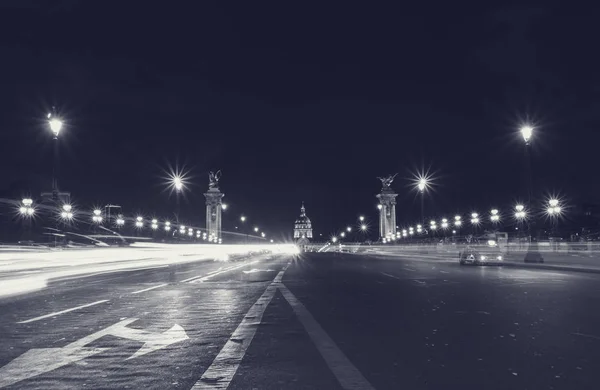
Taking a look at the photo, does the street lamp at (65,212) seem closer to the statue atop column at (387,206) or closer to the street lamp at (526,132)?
the street lamp at (526,132)

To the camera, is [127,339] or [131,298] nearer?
[127,339]

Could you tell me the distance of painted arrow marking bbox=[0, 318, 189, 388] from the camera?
21.9 feet

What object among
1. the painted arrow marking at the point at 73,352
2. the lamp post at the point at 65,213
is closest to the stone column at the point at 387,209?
the lamp post at the point at 65,213

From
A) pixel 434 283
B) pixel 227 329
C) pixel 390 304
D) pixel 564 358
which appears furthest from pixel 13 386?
pixel 434 283

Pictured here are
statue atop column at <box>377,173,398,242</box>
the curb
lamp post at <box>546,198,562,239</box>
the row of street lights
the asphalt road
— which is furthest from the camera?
statue atop column at <box>377,173,398,242</box>

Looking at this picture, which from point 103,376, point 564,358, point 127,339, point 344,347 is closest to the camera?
point 103,376

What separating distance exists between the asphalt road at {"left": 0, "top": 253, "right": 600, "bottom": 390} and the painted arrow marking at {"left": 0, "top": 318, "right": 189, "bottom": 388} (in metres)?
0.02

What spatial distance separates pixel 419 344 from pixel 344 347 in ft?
3.97

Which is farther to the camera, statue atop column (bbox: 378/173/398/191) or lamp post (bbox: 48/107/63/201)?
statue atop column (bbox: 378/173/398/191)

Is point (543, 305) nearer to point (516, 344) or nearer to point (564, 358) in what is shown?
point (516, 344)

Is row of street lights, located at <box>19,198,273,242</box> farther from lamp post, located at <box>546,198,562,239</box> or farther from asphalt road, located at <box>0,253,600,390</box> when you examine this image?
lamp post, located at <box>546,198,562,239</box>

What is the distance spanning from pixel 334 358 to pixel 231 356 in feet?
4.71

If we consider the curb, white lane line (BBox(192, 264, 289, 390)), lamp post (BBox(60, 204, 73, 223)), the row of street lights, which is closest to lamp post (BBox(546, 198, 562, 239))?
the curb

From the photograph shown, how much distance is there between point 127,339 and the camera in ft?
29.6
